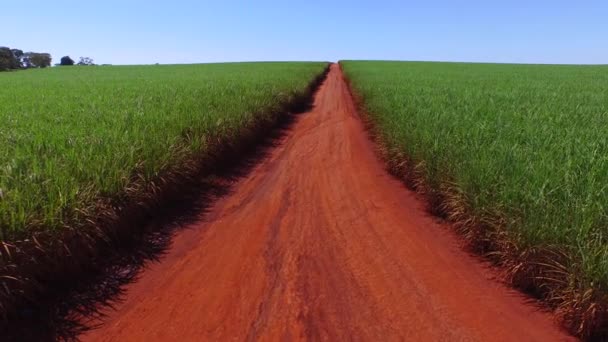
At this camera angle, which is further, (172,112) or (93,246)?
(172,112)

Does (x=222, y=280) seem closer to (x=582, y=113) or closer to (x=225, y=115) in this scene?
(x=225, y=115)

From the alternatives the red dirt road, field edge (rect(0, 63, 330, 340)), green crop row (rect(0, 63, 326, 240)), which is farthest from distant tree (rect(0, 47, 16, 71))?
the red dirt road

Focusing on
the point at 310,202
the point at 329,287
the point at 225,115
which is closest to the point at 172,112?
the point at 225,115

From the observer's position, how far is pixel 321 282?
3918mm

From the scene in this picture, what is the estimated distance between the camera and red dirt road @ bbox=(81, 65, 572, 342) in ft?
10.8

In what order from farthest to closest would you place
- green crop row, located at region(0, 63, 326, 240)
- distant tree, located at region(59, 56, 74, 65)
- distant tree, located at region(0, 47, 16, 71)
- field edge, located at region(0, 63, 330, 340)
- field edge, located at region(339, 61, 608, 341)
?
distant tree, located at region(59, 56, 74, 65) < distant tree, located at region(0, 47, 16, 71) < green crop row, located at region(0, 63, 326, 240) < field edge, located at region(0, 63, 330, 340) < field edge, located at region(339, 61, 608, 341)

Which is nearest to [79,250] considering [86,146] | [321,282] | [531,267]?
[86,146]

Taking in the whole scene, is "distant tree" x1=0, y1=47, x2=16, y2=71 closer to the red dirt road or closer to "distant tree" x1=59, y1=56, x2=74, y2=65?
"distant tree" x1=59, y1=56, x2=74, y2=65

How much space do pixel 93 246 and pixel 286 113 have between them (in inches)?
439

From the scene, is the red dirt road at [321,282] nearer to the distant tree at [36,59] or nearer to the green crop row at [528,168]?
the green crop row at [528,168]

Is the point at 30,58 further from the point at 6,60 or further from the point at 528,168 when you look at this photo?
the point at 528,168

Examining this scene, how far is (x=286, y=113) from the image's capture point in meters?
15.0

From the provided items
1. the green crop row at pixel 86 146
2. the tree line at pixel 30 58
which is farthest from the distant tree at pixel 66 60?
the green crop row at pixel 86 146

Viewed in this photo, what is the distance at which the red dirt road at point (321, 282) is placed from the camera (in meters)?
3.28
